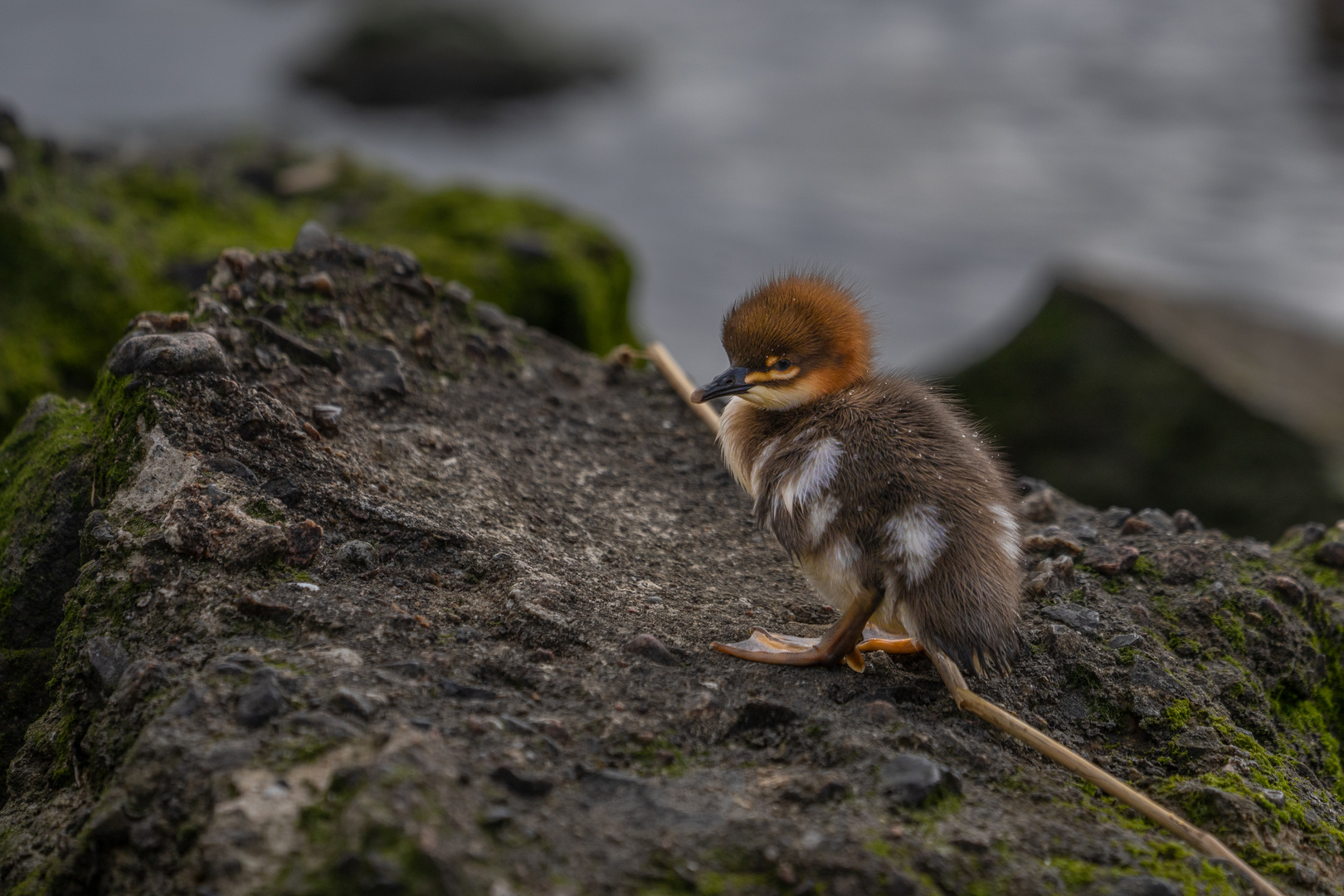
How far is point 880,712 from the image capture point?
11.5 ft

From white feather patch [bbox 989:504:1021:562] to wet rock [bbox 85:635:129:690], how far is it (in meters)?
2.82

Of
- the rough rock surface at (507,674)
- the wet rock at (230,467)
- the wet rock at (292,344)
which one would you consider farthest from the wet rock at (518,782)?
the wet rock at (292,344)

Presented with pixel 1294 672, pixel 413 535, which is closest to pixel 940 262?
pixel 1294 672

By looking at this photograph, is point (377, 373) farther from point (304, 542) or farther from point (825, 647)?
point (825, 647)

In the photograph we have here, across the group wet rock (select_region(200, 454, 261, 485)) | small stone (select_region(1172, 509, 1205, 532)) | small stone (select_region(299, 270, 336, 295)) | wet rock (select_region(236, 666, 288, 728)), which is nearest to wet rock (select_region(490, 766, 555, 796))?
wet rock (select_region(236, 666, 288, 728))

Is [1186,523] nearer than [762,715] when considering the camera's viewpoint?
No

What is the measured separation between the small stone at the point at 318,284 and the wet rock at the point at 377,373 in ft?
1.10

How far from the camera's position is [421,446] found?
4.71 metres

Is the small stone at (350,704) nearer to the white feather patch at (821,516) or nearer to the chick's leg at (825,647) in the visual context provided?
the chick's leg at (825,647)

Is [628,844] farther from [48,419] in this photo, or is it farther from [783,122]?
[783,122]

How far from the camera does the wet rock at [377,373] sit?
16.0 ft

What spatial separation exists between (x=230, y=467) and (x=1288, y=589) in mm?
4236

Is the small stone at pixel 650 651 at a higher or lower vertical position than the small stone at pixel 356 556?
lower

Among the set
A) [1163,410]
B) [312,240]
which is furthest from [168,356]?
[1163,410]
